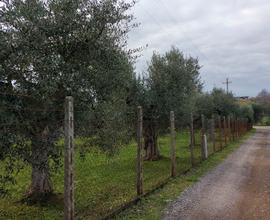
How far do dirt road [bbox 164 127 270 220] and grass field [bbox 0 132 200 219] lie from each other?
1.35 m

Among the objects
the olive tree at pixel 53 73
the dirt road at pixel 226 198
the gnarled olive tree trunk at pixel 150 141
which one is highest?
the olive tree at pixel 53 73

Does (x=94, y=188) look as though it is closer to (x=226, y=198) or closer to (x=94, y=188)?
(x=94, y=188)

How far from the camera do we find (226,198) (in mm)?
12211

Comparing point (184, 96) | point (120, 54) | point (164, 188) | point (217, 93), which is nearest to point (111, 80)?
point (120, 54)

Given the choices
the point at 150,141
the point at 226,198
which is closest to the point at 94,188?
the point at 226,198

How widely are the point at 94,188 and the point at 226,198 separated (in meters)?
4.30

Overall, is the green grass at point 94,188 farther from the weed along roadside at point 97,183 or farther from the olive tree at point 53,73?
the olive tree at point 53,73

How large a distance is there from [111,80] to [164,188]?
4.12m

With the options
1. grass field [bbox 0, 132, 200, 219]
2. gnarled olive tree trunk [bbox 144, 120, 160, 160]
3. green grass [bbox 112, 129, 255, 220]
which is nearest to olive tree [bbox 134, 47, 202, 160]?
gnarled olive tree trunk [bbox 144, 120, 160, 160]

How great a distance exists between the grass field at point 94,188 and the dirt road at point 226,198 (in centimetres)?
135

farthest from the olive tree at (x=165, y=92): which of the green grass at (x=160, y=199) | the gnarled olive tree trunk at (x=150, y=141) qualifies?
the green grass at (x=160, y=199)

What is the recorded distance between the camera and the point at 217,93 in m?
61.0

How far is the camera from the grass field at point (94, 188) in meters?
11.0

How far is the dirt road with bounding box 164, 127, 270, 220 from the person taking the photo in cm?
1017
